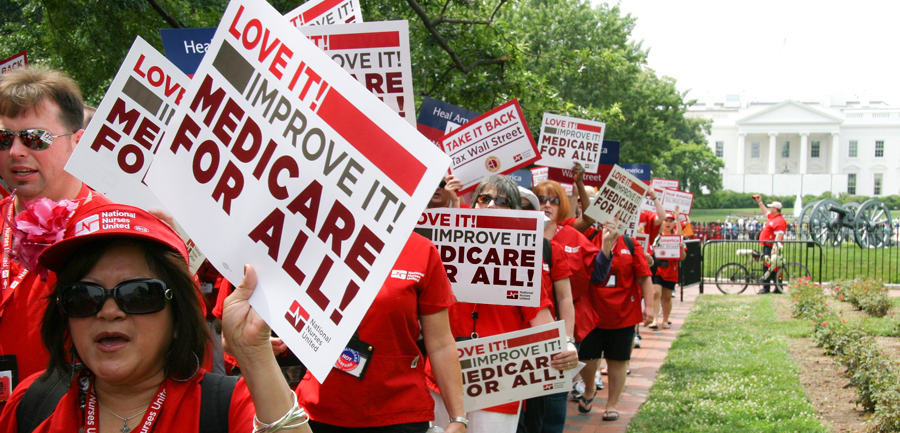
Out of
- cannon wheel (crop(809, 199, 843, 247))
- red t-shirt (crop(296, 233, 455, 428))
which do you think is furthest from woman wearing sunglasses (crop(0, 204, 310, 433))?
cannon wheel (crop(809, 199, 843, 247))

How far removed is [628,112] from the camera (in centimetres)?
3225

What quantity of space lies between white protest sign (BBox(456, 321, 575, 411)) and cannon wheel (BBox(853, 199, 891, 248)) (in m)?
28.1

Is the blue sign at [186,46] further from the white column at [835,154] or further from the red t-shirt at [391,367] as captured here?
the white column at [835,154]

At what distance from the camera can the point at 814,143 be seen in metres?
94.1

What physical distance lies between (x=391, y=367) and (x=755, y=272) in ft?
54.7

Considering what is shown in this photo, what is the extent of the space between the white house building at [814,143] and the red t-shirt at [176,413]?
92.4 meters

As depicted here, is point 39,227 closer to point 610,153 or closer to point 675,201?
point 610,153

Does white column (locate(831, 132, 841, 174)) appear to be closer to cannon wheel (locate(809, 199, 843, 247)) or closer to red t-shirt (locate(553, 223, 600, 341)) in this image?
cannon wheel (locate(809, 199, 843, 247))

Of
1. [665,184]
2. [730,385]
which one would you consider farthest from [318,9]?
[665,184]

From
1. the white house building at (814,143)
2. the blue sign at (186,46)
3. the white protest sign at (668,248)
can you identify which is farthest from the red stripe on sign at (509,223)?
the white house building at (814,143)

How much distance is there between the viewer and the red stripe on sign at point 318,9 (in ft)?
14.2

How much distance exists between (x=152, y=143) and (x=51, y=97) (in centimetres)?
40

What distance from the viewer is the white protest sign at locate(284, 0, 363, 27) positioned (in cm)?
434

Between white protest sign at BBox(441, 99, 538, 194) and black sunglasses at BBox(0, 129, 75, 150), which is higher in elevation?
white protest sign at BBox(441, 99, 538, 194)
